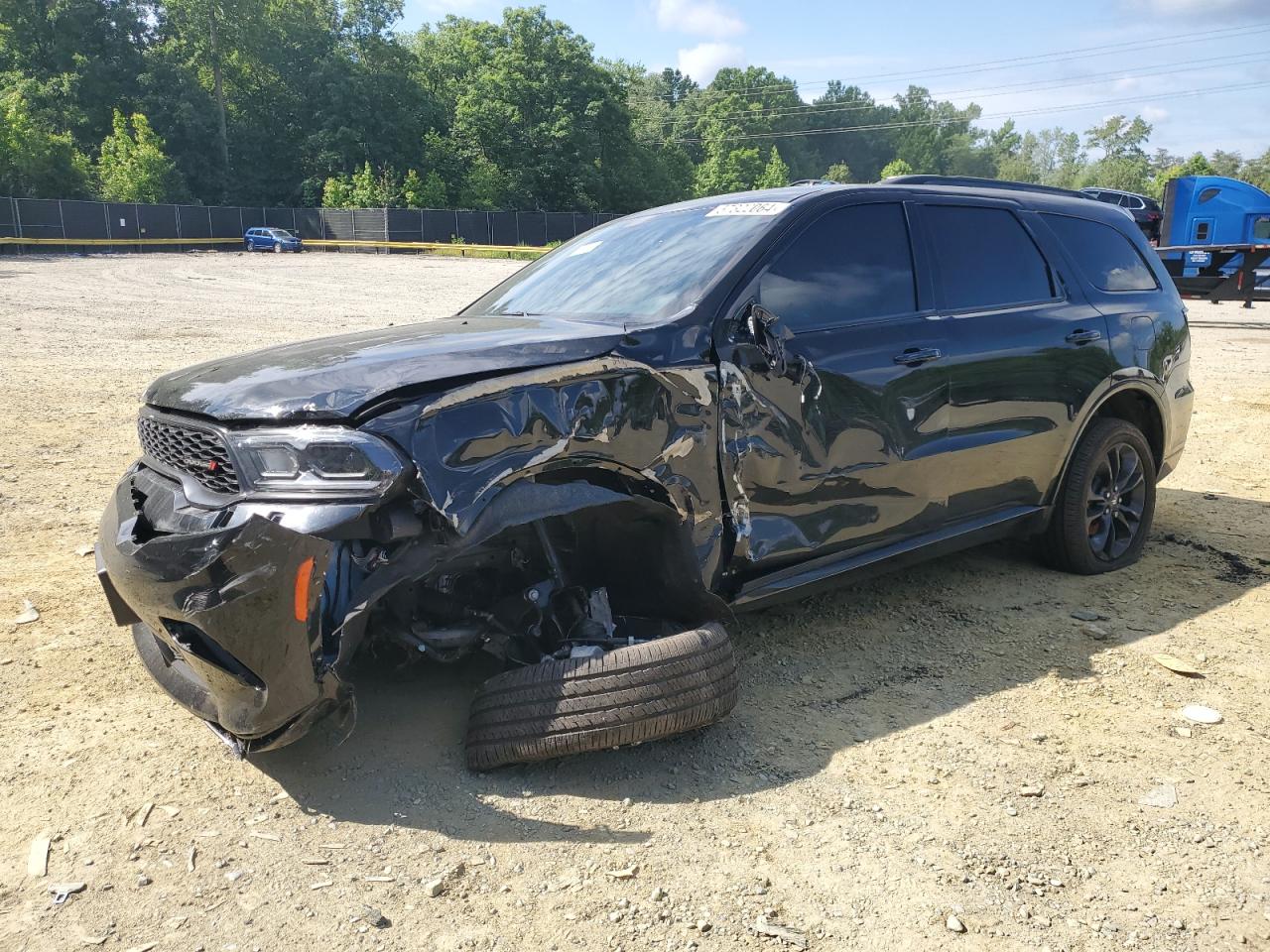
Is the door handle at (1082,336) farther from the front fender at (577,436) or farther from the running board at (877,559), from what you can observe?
the front fender at (577,436)

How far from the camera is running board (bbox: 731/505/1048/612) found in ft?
12.0

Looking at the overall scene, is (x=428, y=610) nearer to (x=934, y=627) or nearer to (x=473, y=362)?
(x=473, y=362)

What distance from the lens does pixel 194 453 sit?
3.03m

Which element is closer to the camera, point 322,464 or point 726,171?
point 322,464

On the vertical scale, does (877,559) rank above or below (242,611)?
below

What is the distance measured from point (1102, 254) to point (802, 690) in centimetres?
295

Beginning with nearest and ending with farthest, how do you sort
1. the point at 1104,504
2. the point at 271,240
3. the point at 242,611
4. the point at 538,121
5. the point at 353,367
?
the point at 242,611 → the point at 353,367 → the point at 1104,504 → the point at 271,240 → the point at 538,121

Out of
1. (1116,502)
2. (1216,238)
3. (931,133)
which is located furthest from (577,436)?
(931,133)

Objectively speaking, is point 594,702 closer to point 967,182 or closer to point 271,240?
point 967,182

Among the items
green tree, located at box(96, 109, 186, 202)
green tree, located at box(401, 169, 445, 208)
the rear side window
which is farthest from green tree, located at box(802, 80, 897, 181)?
the rear side window

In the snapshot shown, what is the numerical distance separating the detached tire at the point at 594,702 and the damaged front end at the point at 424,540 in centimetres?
18

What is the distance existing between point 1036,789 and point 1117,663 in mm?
1191

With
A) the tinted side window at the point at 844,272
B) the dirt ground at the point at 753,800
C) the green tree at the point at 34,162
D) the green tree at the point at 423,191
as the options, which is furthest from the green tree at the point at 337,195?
the tinted side window at the point at 844,272

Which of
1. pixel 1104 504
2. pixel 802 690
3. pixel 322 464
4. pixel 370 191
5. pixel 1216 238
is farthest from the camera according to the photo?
pixel 370 191
